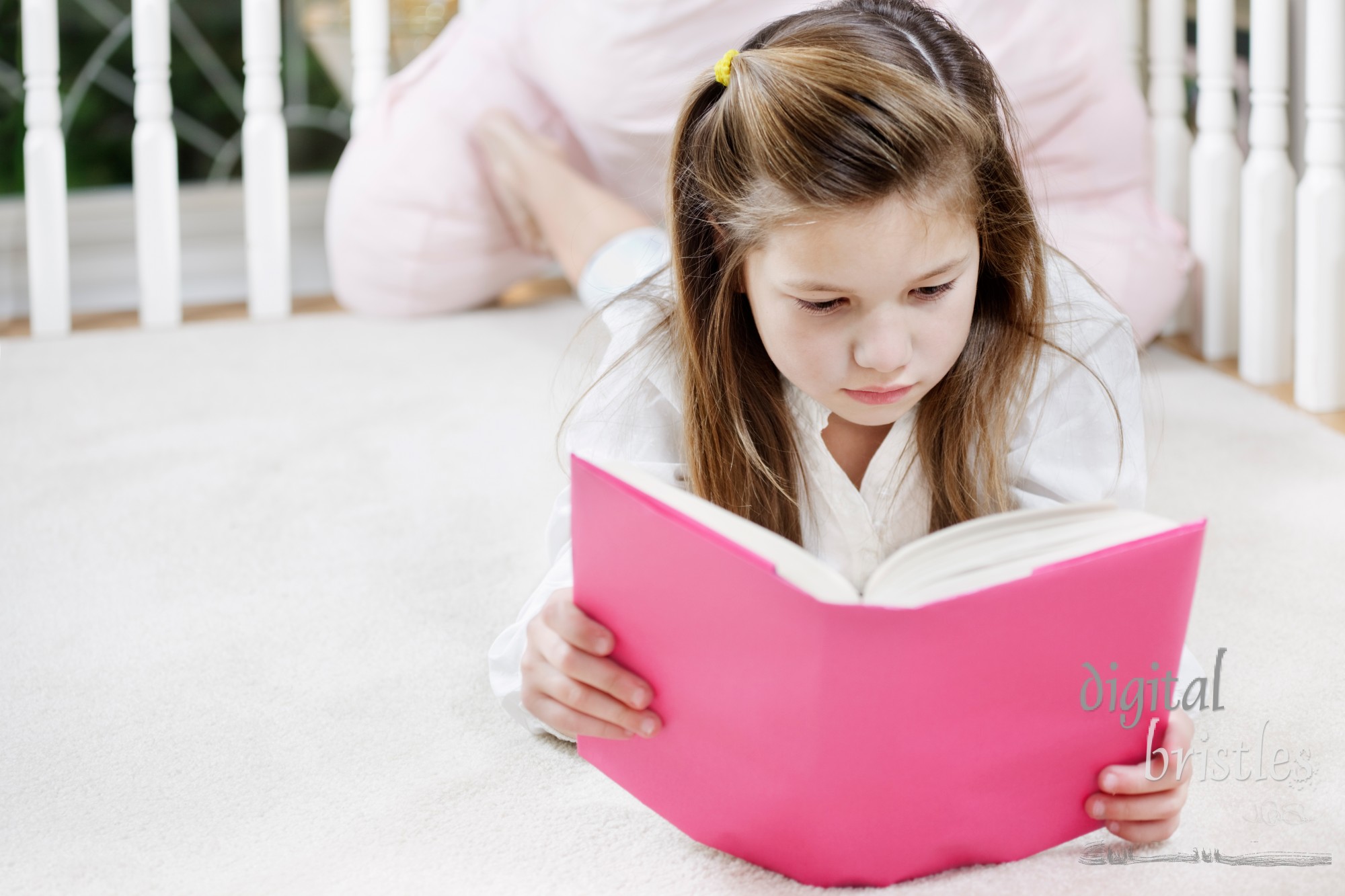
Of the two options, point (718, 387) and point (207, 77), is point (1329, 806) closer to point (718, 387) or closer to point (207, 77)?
point (718, 387)

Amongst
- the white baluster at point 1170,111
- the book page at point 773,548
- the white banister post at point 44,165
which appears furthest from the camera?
the white banister post at point 44,165

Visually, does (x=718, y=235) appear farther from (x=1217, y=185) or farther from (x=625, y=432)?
(x=1217, y=185)

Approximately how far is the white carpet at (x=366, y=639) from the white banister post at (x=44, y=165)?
26 cm

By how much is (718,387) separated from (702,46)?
79 centimetres

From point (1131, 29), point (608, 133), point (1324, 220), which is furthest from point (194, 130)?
point (1324, 220)

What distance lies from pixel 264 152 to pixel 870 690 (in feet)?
4.97

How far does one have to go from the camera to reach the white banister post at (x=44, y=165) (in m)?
1.71

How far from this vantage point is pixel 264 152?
1.80 meters

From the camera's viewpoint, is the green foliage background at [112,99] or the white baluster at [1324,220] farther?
the green foliage background at [112,99]

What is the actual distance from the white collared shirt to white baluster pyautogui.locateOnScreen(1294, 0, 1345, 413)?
581 millimetres

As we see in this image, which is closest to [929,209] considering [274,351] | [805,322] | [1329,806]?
[805,322]

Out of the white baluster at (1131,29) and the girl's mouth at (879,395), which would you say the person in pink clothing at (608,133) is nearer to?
the white baluster at (1131,29)

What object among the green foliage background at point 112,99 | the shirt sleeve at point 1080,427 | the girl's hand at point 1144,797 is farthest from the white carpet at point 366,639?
the green foliage background at point 112,99

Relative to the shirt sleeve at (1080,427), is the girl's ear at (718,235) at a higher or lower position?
higher
